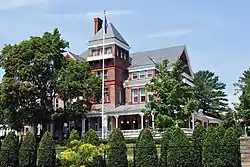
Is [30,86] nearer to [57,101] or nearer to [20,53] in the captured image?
[20,53]

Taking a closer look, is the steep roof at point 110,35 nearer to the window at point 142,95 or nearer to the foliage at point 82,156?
the window at point 142,95

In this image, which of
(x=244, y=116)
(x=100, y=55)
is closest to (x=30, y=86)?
(x=100, y=55)

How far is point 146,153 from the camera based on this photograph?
68.9 feet

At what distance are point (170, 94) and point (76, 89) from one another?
11.0m

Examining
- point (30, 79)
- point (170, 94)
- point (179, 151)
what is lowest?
point (179, 151)

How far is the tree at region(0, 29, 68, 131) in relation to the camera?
3783 cm

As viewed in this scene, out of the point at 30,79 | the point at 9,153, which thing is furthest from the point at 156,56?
the point at 9,153

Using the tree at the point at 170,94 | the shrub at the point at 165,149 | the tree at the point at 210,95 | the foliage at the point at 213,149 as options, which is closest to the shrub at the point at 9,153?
the shrub at the point at 165,149

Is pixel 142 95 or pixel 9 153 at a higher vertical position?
pixel 142 95

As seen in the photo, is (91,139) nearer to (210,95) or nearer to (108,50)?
(108,50)

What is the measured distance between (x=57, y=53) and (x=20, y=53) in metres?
3.73

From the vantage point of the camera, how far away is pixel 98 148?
22609mm

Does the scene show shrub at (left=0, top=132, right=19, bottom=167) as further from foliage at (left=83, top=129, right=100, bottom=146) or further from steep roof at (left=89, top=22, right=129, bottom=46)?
steep roof at (left=89, top=22, right=129, bottom=46)

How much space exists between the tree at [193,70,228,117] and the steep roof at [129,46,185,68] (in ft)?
65.0
